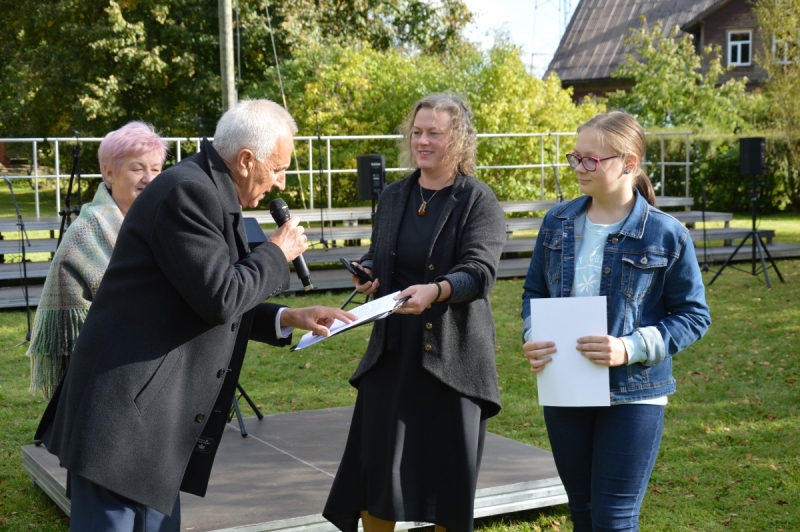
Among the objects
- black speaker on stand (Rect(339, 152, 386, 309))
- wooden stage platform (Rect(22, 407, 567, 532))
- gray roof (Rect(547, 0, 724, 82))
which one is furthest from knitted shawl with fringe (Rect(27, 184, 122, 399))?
gray roof (Rect(547, 0, 724, 82))

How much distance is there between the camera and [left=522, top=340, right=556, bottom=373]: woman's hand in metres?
3.18

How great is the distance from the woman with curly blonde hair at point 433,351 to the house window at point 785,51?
20.3m

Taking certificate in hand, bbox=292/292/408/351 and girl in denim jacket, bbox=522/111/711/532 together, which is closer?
girl in denim jacket, bbox=522/111/711/532

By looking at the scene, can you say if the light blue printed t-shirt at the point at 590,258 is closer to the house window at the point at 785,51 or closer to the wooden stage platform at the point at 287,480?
the wooden stage platform at the point at 287,480

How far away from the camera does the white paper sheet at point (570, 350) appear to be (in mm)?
3117

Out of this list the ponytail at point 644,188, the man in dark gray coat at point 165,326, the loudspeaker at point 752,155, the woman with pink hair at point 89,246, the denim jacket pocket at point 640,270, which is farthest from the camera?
the loudspeaker at point 752,155

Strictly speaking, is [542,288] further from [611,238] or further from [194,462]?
[194,462]

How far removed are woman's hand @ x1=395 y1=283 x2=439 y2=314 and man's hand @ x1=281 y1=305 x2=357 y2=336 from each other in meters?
0.29

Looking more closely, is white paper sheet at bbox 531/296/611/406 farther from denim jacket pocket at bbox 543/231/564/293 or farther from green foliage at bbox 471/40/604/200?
green foliage at bbox 471/40/604/200

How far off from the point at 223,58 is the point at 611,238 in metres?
14.2

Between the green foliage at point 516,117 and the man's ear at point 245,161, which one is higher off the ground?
the green foliage at point 516,117

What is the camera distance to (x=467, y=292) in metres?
3.72

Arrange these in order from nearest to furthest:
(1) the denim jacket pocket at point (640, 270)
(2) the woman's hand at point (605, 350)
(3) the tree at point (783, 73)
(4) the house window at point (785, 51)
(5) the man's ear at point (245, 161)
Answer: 1. (5) the man's ear at point (245, 161)
2. (2) the woman's hand at point (605, 350)
3. (1) the denim jacket pocket at point (640, 270)
4. (3) the tree at point (783, 73)
5. (4) the house window at point (785, 51)

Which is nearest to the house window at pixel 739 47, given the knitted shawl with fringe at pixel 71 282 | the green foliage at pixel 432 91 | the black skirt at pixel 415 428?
the green foliage at pixel 432 91
